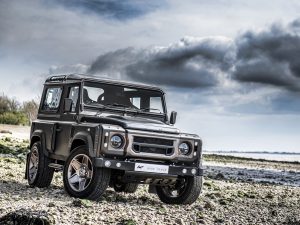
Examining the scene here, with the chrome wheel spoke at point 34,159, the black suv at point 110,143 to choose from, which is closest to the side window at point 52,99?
the black suv at point 110,143

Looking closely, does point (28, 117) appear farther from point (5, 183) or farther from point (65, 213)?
point (65, 213)

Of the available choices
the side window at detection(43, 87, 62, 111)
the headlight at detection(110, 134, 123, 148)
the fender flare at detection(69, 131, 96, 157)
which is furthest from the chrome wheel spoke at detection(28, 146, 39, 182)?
the headlight at detection(110, 134, 123, 148)

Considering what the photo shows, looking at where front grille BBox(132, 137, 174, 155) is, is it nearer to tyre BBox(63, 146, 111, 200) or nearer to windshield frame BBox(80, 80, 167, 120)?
tyre BBox(63, 146, 111, 200)

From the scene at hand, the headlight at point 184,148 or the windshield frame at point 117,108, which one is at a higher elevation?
the windshield frame at point 117,108

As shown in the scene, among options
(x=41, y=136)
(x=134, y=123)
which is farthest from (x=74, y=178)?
(x=41, y=136)

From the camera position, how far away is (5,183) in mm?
14281

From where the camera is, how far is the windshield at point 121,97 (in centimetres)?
1254

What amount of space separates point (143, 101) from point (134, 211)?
3300mm

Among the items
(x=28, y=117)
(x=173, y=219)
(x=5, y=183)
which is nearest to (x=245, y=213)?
(x=173, y=219)

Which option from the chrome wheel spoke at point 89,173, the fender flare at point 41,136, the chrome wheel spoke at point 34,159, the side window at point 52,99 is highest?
the side window at point 52,99

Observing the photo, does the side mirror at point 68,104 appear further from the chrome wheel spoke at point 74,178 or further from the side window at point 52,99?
the chrome wheel spoke at point 74,178

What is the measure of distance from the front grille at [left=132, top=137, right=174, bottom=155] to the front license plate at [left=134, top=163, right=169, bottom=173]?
0.89 ft

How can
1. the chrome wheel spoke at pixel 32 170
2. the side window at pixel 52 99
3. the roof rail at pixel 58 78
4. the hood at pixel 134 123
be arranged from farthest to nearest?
the chrome wheel spoke at pixel 32 170 → the side window at pixel 52 99 → the roof rail at pixel 58 78 → the hood at pixel 134 123

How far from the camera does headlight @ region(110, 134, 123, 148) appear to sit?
1123 cm
